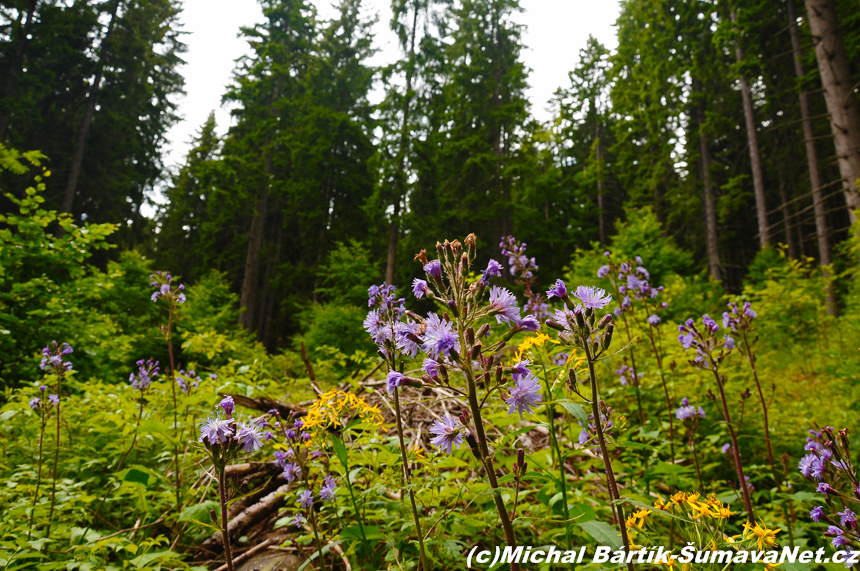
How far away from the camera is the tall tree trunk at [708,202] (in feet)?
41.8

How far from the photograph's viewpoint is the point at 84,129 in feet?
55.0

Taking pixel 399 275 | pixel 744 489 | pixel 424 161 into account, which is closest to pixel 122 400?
pixel 744 489

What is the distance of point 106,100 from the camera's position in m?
17.9

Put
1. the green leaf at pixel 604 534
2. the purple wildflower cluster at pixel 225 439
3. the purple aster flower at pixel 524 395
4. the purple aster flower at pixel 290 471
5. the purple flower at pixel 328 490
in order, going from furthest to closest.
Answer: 1. the purple aster flower at pixel 290 471
2. the purple flower at pixel 328 490
3. the purple wildflower cluster at pixel 225 439
4. the purple aster flower at pixel 524 395
5. the green leaf at pixel 604 534

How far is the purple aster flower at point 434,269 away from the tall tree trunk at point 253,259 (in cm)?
1507

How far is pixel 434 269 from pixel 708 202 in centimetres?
1534

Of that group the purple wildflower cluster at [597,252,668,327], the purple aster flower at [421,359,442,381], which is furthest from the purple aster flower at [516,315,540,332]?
the purple wildflower cluster at [597,252,668,327]

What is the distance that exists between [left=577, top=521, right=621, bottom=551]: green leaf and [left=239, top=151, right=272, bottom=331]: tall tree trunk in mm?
15410

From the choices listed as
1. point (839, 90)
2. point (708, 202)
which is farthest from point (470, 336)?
point (708, 202)

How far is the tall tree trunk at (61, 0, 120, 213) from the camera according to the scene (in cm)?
1582

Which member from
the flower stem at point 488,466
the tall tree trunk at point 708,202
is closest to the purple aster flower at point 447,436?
the flower stem at point 488,466

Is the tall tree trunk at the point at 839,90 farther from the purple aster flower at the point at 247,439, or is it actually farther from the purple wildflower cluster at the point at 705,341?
the purple aster flower at the point at 247,439

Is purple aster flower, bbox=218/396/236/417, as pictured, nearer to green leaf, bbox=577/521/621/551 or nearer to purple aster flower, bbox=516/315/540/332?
purple aster flower, bbox=516/315/540/332

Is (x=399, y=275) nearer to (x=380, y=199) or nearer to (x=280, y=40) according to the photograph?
(x=380, y=199)
